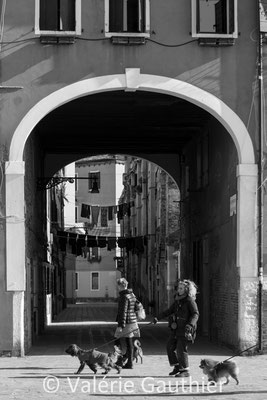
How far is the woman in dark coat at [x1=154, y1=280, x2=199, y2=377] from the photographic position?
16.1 m

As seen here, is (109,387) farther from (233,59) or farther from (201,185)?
(201,185)

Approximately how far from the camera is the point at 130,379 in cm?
1593

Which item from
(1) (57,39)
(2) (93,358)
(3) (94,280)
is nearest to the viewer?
(2) (93,358)

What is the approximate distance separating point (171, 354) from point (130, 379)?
0.86 m

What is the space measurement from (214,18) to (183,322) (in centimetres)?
821

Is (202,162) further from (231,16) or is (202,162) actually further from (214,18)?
(231,16)

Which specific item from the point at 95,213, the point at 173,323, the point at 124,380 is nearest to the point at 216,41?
the point at 173,323

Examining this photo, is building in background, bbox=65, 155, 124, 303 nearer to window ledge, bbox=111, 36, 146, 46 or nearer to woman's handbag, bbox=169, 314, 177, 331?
window ledge, bbox=111, 36, 146, 46

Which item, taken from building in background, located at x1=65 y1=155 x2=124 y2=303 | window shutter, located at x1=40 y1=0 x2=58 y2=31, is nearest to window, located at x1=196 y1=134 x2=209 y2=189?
window shutter, located at x1=40 y1=0 x2=58 y2=31

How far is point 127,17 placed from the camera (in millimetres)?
21547

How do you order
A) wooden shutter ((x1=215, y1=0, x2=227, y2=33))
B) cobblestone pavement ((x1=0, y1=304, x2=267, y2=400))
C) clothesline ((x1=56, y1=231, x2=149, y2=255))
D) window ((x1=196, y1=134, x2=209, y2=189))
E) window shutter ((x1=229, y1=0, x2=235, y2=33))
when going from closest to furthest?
cobblestone pavement ((x1=0, y1=304, x2=267, y2=400)) → window shutter ((x1=229, y1=0, x2=235, y2=33)) → wooden shutter ((x1=215, y1=0, x2=227, y2=33)) → window ((x1=196, y1=134, x2=209, y2=189)) → clothesline ((x1=56, y1=231, x2=149, y2=255))

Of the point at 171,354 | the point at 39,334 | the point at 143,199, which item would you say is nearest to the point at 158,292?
the point at 143,199

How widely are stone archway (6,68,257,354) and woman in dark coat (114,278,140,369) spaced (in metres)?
3.43

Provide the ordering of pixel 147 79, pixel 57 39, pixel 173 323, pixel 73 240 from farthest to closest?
pixel 73 240 → pixel 147 79 → pixel 57 39 → pixel 173 323
